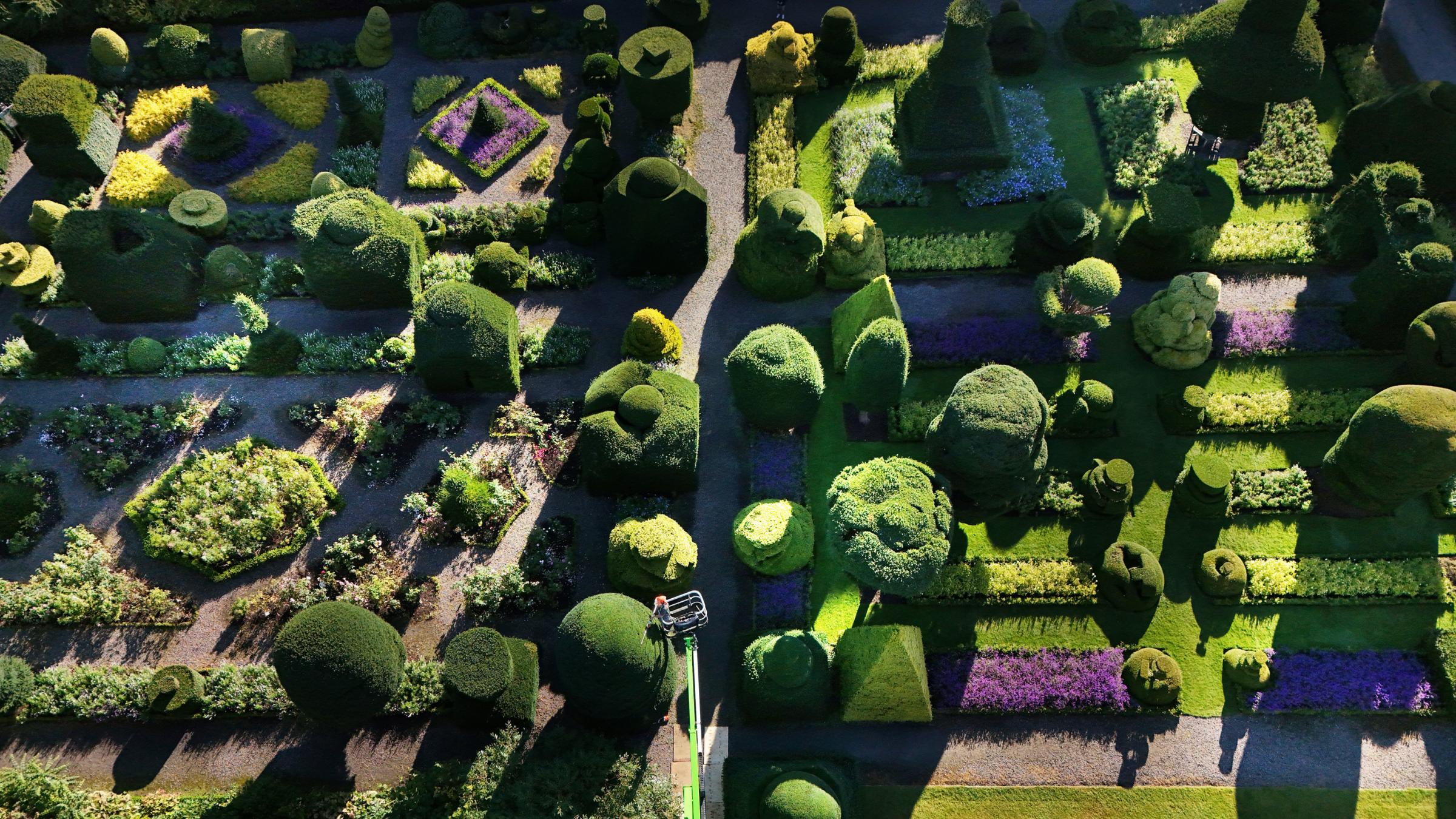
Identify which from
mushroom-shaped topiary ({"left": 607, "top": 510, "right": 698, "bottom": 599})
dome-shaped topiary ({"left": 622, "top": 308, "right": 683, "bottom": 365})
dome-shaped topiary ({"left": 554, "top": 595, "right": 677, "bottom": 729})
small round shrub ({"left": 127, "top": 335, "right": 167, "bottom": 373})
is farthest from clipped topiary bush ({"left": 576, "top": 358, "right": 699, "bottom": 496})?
small round shrub ({"left": 127, "top": 335, "right": 167, "bottom": 373})

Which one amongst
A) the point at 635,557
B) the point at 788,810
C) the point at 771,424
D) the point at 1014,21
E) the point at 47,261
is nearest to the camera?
the point at 788,810

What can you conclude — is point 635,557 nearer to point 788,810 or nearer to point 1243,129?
point 788,810

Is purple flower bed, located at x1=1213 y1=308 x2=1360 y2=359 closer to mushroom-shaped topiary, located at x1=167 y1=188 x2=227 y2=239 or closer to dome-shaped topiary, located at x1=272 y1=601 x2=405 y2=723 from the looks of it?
dome-shaped topiary, located at x1=272 y1=601 x2=405 y2=723

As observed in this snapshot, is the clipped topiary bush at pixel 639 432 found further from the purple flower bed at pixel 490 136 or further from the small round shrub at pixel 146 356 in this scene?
the small round shrub at pixel 146 356

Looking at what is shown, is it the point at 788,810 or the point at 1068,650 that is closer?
the point at 788,810

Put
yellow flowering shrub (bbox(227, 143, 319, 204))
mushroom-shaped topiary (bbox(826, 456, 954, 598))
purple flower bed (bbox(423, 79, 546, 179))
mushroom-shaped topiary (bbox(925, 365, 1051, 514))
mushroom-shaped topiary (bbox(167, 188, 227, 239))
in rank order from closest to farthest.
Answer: mushroom-shaped topiary (bbox(826, 456, 954, 598)), mushroom-shaped topiary (bbox(925, 365, 1051, 514)), mushroom-shaped topiary (bbox(167, 188, 227, 239)), yellow flowering shrub (bbox(227, 143, 319, 204)), purple flower bed (bbox(423, 79, 546, 179))

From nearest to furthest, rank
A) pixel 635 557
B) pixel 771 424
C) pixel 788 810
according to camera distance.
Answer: pixel 788 810, pixel 635 557, pixel 771 424

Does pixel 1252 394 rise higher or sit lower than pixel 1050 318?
lower

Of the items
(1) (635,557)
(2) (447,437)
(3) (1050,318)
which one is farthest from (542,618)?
(3) (1050,318)
